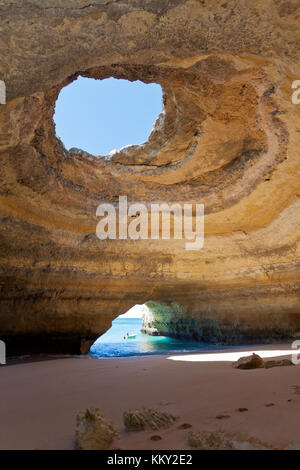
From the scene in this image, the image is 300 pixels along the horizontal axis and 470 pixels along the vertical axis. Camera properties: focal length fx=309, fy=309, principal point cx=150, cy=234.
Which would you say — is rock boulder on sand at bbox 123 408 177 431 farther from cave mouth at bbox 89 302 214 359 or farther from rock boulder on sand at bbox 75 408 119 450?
cave mouth at bbox 89 302 214 359

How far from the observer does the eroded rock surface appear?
9.26 ft

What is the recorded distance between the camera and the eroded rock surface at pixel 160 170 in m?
Answer: 2.82

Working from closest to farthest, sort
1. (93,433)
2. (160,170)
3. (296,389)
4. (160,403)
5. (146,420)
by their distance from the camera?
(93,433) < (146,420) < (160,403) < (296,389) < (160,170)

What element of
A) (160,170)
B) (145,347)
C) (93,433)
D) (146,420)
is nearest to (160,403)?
(146,420)

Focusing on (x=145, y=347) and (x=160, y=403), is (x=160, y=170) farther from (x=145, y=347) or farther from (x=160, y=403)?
(x=145, y=347)

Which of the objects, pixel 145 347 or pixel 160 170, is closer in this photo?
pixel 160 170

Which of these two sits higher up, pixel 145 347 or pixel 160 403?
pixel 160 403

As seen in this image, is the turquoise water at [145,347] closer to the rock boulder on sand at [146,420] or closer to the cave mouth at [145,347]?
the cave mouth at [145,347]

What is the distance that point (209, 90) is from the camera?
13.7 ft

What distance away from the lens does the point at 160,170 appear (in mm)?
5672

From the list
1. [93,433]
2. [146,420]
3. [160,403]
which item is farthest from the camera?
[160,403]

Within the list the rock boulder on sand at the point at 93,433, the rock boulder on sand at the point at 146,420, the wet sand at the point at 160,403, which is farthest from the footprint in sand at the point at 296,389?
the rock boulder on sand at the point at 93,433

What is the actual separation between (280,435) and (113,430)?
2.41ft

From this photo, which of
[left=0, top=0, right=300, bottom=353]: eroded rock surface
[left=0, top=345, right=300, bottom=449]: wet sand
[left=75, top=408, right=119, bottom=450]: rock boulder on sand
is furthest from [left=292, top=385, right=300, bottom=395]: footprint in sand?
[left=0, top=0, right=300, bottom=353]: eroded rock surface
